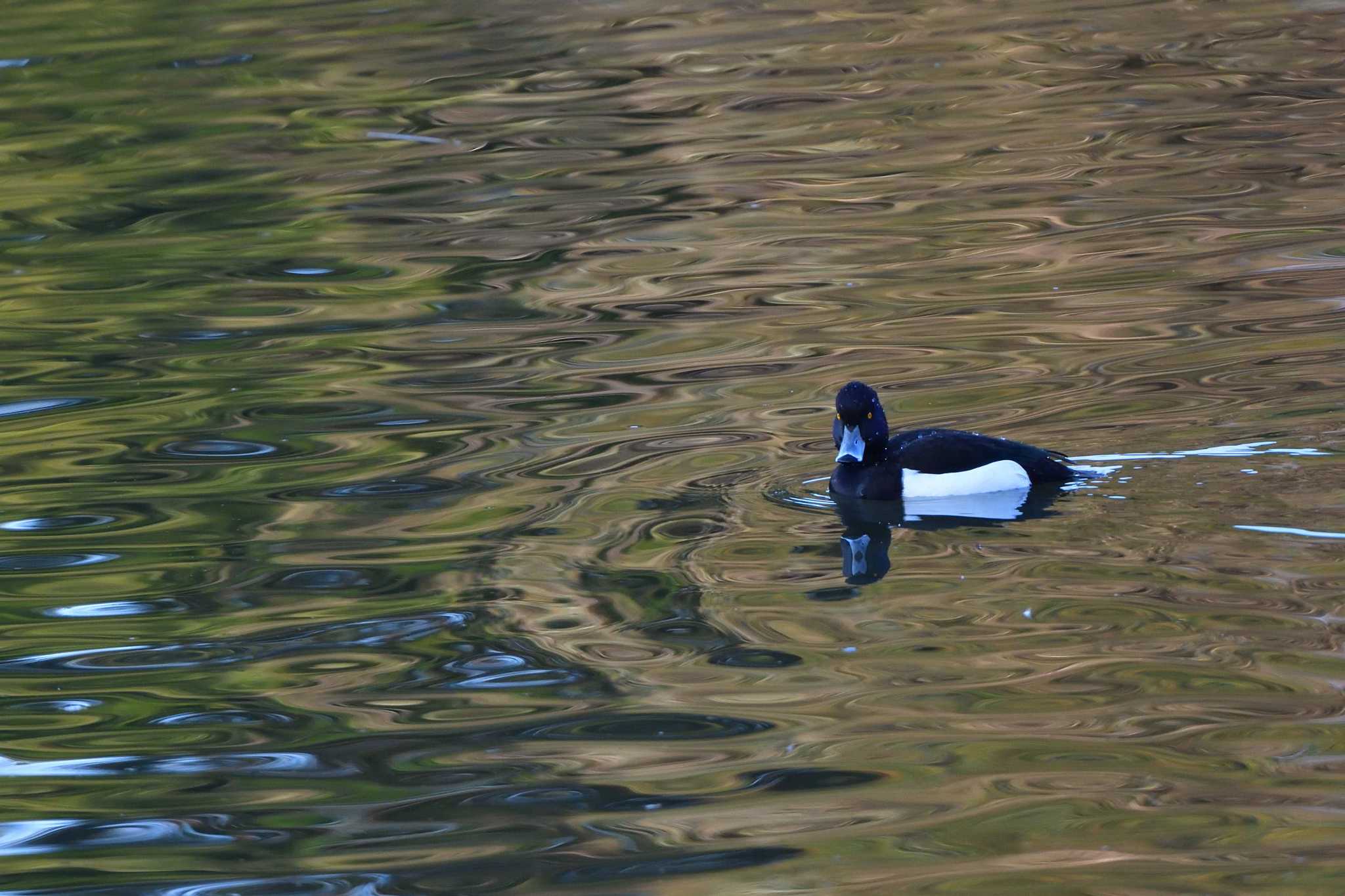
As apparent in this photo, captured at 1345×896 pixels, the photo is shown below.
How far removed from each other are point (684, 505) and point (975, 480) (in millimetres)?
1168

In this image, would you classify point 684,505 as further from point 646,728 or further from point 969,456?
point 646,728

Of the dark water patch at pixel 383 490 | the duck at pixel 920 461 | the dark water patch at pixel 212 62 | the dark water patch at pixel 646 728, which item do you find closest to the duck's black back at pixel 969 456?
the duck at pixel 920 461

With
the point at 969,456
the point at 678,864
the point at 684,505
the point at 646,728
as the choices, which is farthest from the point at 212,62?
the point at 678,864

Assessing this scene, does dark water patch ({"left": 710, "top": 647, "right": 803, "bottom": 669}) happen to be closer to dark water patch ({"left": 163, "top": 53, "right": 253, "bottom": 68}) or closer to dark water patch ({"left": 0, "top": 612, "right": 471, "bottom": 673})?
dark water patch ({"left": 0, "top": 612, "right": 471, "bottom": 673})

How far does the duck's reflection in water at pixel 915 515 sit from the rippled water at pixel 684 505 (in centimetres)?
2

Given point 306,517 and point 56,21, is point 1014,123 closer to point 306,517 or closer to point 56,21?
point 306,517

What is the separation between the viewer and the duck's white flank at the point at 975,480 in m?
7.59

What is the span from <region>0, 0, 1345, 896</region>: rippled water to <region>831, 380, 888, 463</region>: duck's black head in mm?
243

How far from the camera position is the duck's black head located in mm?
7855

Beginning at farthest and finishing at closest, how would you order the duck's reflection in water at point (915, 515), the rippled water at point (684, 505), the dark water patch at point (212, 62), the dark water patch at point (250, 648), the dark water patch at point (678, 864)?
1. the dark water patch at point (212, 62)
2. the duck's reflection in water at point (915, 515)
3. the dark water patch at point (250, 648)
4. the rippled water at point (684, 505)
5. the dark water patch at point (678, 864)

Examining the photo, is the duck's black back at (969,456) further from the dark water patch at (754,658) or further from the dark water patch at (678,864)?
the dark water patch at (678,864)

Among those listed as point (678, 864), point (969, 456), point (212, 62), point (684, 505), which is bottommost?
point (678, 864)

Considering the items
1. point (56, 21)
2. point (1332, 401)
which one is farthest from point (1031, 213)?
point (56, 21)

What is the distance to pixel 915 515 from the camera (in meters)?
7.78
